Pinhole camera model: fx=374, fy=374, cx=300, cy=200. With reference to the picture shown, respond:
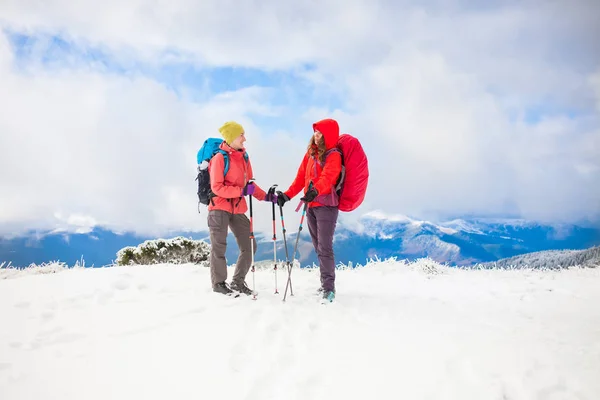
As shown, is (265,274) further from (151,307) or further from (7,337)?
(7,337)

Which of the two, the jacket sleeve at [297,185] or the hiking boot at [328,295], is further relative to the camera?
the jacket sleeve at [297,185]

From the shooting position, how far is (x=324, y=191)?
6.21m

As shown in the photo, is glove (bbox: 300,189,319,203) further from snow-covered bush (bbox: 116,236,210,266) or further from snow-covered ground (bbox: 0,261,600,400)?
snow-covered bush (bbox: 116,236,210,266)

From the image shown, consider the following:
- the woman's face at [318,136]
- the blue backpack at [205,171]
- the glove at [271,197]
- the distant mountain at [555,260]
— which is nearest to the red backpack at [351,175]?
the woman's face at [318,136]

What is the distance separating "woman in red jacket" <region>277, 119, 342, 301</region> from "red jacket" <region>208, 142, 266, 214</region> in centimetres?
67

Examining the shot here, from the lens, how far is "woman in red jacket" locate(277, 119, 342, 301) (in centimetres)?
620

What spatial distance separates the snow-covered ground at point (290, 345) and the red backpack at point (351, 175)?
1.75 meters

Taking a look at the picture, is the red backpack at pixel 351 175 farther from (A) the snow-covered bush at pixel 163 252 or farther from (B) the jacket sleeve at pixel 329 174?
(A) the snow-covered bush at pixel 163 252

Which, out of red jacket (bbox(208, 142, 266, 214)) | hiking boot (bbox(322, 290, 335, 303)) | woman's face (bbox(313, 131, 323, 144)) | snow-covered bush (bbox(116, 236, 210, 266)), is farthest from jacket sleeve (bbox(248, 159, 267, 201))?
snow-covered bush (bbox(116, 236, 210, 266))

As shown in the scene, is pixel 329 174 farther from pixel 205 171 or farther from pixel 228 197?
pixel 205 171

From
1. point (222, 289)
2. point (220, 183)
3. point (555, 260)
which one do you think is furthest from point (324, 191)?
point (555, 260)

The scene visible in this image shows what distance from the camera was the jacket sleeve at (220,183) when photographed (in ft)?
20.4

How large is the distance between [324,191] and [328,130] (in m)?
1.04

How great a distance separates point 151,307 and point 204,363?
241 cm
